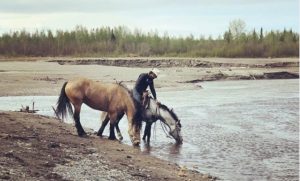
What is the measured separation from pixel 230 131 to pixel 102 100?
505cm

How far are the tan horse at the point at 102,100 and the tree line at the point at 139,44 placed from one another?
37996 mm

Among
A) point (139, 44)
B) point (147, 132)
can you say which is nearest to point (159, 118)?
point (147, 132)

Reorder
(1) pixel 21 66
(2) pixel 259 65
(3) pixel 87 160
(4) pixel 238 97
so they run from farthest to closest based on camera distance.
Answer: (2) pixel 259 65, (1) pixel 21 66, (4) pixel 238 97, (3) pixel 87 160

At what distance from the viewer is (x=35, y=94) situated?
1051 inches

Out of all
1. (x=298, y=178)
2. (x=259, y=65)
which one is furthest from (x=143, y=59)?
(x=298, y=178)

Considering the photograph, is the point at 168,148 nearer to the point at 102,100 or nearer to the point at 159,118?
the point at 159,118

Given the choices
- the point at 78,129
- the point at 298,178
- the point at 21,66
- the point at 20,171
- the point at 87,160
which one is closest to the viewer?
the point at 20,171

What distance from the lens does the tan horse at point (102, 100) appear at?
1346 centimetres

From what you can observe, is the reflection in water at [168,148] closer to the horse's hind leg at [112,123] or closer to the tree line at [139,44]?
the horse's hind leg at [112,123]

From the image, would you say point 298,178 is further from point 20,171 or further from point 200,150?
point 20,171

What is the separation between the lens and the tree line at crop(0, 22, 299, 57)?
52281mm

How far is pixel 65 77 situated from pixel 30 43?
19636mm

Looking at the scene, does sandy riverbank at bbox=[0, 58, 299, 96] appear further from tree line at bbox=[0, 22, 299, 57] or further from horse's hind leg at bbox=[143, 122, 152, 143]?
horse's hind leg at bbox=[143, 122, 152, 143]

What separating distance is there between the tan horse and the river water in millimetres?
802
